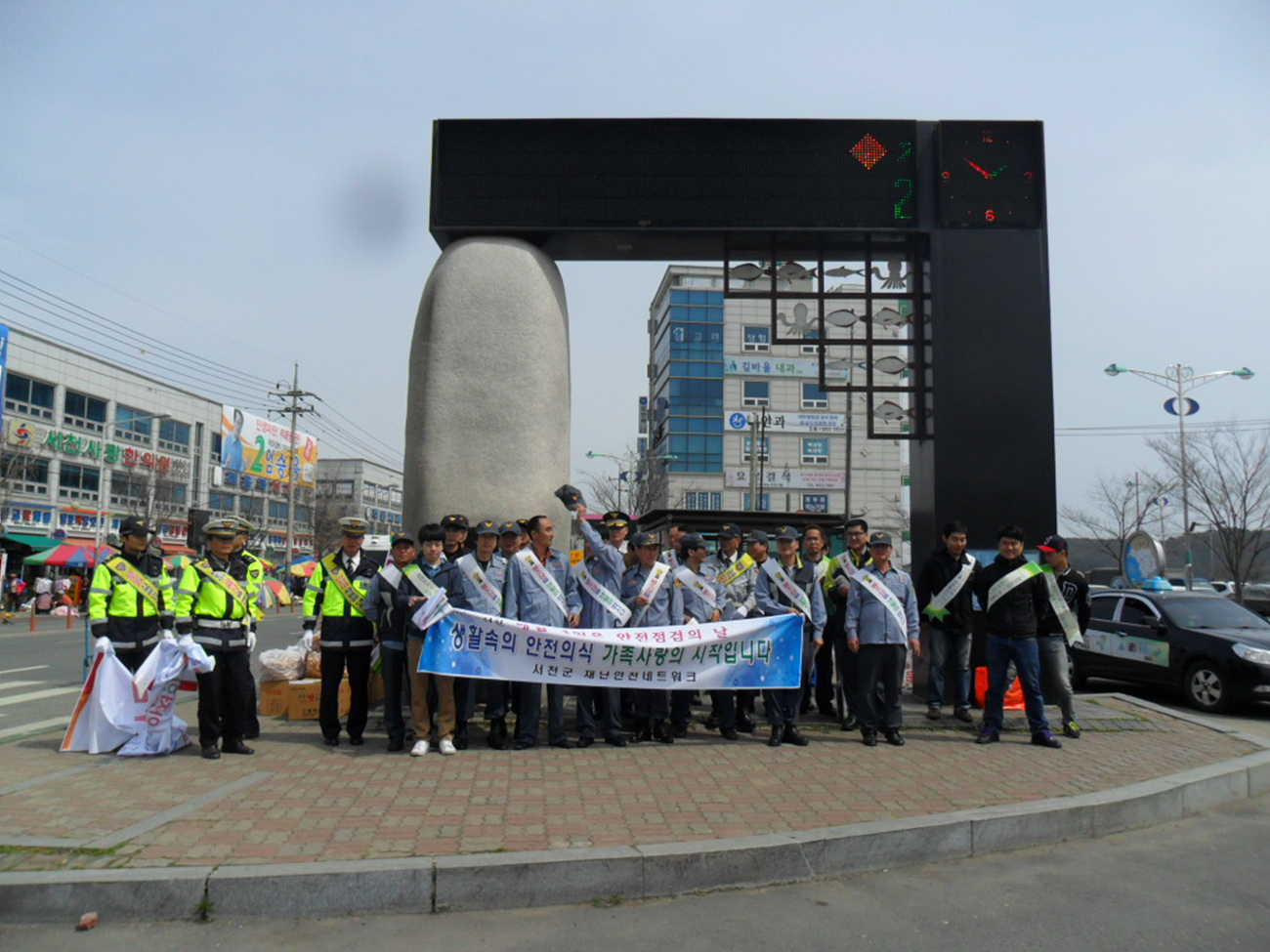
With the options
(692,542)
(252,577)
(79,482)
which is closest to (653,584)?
(692,542)

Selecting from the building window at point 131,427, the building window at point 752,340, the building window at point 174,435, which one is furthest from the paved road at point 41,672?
the building window at point 752,340

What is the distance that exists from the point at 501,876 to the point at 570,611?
3.72m

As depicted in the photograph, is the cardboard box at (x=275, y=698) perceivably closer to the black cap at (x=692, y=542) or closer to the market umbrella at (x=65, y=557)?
the black cap at (x=692, y=542)

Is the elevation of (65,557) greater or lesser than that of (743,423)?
lesser

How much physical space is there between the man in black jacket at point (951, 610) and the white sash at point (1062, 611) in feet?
2.53

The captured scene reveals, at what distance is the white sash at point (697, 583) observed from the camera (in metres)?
8.95

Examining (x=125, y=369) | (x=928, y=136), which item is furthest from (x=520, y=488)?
(x=125, y=369)

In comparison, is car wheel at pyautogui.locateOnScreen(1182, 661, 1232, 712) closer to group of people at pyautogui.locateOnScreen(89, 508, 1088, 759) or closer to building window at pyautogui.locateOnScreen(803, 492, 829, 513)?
group of people at pyautogui.locateOnScreen(89, 508, 1088, 759)

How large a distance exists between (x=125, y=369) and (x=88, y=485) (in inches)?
292

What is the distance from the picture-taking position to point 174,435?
58.0 meters

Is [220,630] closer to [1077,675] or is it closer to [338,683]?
[338,683]

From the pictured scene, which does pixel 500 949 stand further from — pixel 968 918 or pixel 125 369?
pixel 125 369

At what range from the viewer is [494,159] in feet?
35.9

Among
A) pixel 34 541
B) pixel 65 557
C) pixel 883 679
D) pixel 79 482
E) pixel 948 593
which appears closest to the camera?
pixel 883 679
